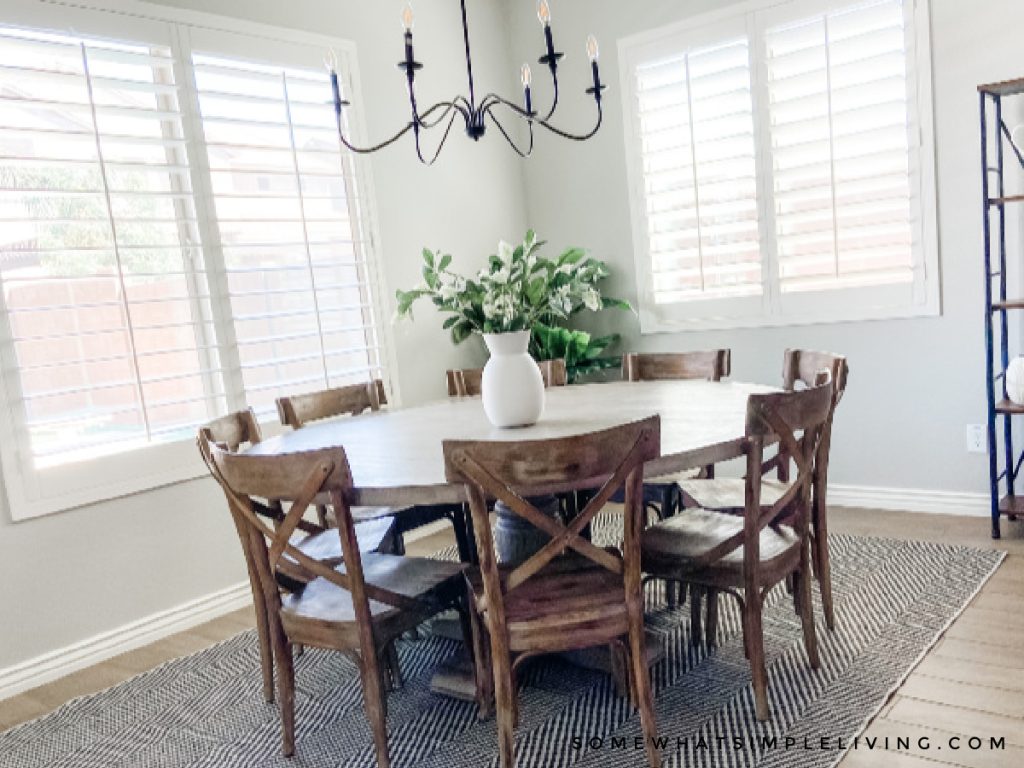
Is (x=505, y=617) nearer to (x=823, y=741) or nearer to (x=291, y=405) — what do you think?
(x=823, y=741)

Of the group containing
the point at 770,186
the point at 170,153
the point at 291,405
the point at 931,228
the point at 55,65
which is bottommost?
the point at 291,405

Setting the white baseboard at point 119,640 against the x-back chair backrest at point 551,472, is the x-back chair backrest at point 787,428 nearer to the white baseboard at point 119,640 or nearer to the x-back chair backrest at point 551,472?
the x-back chair backrest at point 551,472

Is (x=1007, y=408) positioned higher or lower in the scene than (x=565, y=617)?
higher

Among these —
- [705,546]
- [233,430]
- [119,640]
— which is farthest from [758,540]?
[119,640]

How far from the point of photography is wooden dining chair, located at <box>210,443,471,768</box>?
1862mm

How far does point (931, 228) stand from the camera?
11.2ft

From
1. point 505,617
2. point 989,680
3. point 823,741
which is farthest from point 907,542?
point 505,617

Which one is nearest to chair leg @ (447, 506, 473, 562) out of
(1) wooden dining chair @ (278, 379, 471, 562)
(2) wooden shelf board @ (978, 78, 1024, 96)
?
(1) wooden dining chair @ (278, 379, 471, 562)

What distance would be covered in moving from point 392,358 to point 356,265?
19.1 inches

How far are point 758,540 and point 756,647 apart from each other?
271 millimetres

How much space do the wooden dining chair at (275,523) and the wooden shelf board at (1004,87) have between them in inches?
106

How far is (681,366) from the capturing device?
3285 millimetres

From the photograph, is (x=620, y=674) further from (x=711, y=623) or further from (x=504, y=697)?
(x=504, y=697)

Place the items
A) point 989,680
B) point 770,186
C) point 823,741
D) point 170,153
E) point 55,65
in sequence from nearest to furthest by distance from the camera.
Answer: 1. point 823,741
2. point 989,680
3. point 55,65
4. point 170,153
5. point 770,186
